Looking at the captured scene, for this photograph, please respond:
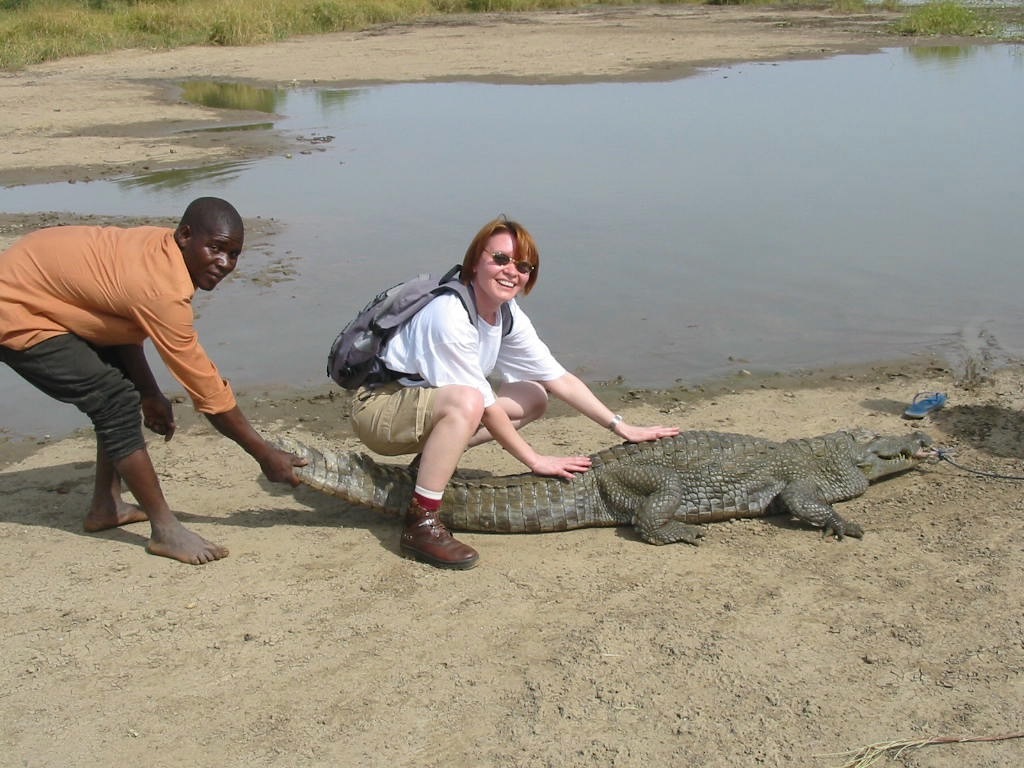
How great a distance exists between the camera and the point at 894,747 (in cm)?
305

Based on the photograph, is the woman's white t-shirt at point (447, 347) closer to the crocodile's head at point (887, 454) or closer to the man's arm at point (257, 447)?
the man's arm at point (257, 447)

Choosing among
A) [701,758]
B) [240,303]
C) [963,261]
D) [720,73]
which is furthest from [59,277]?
[720,73]

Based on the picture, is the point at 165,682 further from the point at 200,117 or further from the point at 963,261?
the point at 200,117

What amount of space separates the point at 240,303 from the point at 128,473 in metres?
3.84

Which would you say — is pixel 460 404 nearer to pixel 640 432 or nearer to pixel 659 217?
pixel 640 432

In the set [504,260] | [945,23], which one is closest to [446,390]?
[504,260]

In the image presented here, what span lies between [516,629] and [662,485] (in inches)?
44.5

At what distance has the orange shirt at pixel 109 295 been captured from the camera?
3682mm

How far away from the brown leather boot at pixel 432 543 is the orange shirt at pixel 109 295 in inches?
33.3

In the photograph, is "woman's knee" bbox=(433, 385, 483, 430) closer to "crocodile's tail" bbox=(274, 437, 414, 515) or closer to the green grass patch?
"crocodile's tail" bbox=(274, 437, 414, 515)

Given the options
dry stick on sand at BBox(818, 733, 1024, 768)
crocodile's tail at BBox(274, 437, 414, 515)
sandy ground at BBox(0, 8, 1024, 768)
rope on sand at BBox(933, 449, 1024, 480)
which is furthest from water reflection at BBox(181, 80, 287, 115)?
dry stick on sand at BBox(818, 733, 1024, 768)

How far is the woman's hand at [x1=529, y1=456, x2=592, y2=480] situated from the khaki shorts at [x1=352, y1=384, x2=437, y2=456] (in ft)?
1.66

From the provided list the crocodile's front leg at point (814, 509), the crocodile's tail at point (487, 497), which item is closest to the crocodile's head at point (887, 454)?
the crocodile's front leg at point (814, 509)

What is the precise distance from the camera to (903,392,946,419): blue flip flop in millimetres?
5574
